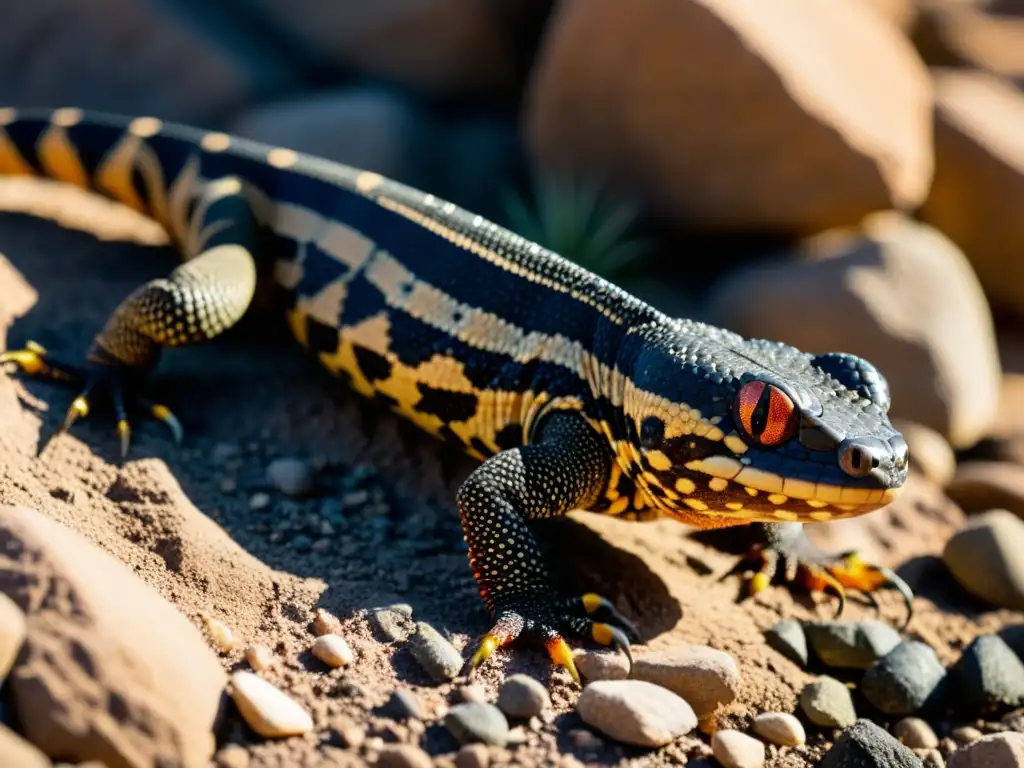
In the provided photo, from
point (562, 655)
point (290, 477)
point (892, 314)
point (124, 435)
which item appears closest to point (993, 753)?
point (562, 655)

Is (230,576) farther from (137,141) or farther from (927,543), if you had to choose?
(927,543)

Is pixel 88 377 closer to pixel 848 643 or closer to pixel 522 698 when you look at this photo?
pixel 522 698

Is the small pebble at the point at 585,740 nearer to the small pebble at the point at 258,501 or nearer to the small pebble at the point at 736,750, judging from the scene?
the small pebble at the point at 736,750

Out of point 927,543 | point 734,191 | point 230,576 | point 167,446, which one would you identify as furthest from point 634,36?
point 230,576

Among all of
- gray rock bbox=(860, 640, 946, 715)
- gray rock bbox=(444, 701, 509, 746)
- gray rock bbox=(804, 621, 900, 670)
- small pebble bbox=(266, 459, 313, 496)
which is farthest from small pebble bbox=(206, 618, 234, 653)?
gray rock bbox=(860, 640, 946, 715)

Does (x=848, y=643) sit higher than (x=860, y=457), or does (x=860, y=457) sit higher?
(x=860, y=457)

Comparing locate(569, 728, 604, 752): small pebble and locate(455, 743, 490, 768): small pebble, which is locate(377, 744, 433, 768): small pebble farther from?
locate(569, 728, 604, 752): small pebble

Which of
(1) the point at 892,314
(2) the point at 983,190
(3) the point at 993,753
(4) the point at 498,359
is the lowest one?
(3) the point at 993,753
